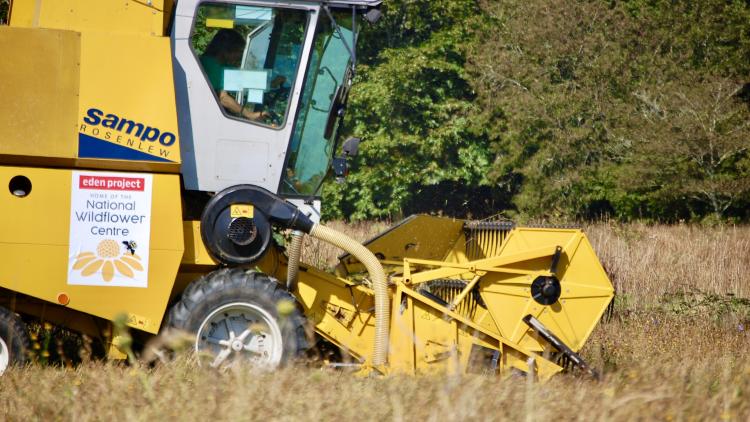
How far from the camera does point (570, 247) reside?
8141 mm

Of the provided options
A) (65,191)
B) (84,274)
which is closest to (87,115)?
(65,191)

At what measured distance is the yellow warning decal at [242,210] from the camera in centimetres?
756

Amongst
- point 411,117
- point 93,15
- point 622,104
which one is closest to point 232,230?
point 93,15

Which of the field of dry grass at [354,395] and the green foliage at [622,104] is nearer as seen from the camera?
the field of dry grass at [354,395]

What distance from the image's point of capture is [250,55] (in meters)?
7.73

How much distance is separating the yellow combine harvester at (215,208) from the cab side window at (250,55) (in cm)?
1

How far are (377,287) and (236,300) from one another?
999mm

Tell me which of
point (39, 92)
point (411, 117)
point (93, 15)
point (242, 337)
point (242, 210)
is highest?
point (93, 15)

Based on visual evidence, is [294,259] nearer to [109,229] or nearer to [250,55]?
[109,229]

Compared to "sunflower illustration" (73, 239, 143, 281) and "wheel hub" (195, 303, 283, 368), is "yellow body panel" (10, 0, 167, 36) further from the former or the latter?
"wheel hub" (195, 303, 283, 368)

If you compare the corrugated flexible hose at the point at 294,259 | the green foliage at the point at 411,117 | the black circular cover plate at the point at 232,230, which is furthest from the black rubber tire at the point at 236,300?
the green foliage at the point at 411,117

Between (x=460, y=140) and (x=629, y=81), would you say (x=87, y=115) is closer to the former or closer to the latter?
(x=629, y=81)

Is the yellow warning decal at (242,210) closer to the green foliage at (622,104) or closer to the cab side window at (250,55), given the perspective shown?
the cab side window at (250,55)

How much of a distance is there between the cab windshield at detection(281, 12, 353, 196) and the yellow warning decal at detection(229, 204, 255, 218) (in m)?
0.34
